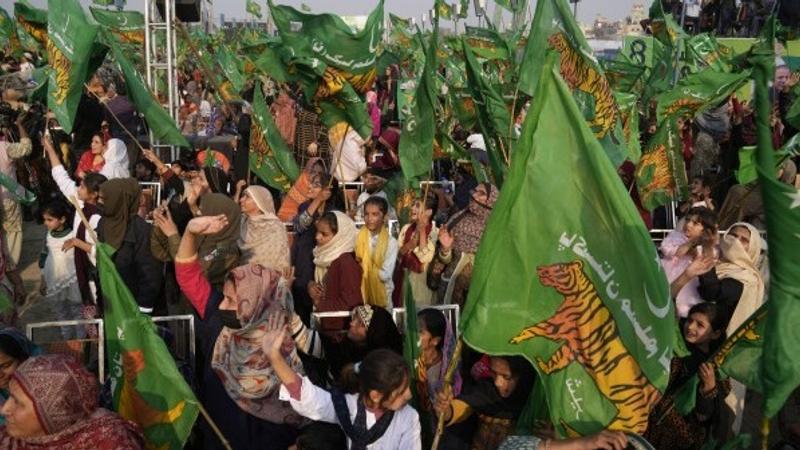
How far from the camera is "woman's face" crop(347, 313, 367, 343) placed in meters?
3.97

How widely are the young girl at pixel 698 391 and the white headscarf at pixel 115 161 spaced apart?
523 centimetres

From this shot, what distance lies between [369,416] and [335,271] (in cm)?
200

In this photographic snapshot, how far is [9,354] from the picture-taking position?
3283 millimetres

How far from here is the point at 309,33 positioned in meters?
6.33

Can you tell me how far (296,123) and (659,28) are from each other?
180 inches

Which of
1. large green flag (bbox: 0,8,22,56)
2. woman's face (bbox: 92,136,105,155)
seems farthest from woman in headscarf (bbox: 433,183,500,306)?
large green flag (bbox: 0,8,22,56)

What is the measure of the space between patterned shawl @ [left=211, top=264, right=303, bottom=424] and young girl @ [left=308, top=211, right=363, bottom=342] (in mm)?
928

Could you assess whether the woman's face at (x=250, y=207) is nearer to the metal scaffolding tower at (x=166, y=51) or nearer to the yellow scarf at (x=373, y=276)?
the yellow scarf at (x=373, y=276)

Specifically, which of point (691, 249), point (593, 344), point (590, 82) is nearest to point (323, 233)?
point (590, 82)

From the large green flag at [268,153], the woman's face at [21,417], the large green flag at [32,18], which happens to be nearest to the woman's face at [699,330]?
the woman's face at [21,417]

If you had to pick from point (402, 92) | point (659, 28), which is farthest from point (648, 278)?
point (402, 92)

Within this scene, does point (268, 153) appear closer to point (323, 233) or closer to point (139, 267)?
point (323, 233)

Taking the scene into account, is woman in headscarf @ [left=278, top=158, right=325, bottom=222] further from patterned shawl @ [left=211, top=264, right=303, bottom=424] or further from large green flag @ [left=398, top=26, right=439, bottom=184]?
patterned shawl @ [left=211, top=264, right=303, bottom=424]

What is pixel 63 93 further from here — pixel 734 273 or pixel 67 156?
pixel 734 273
